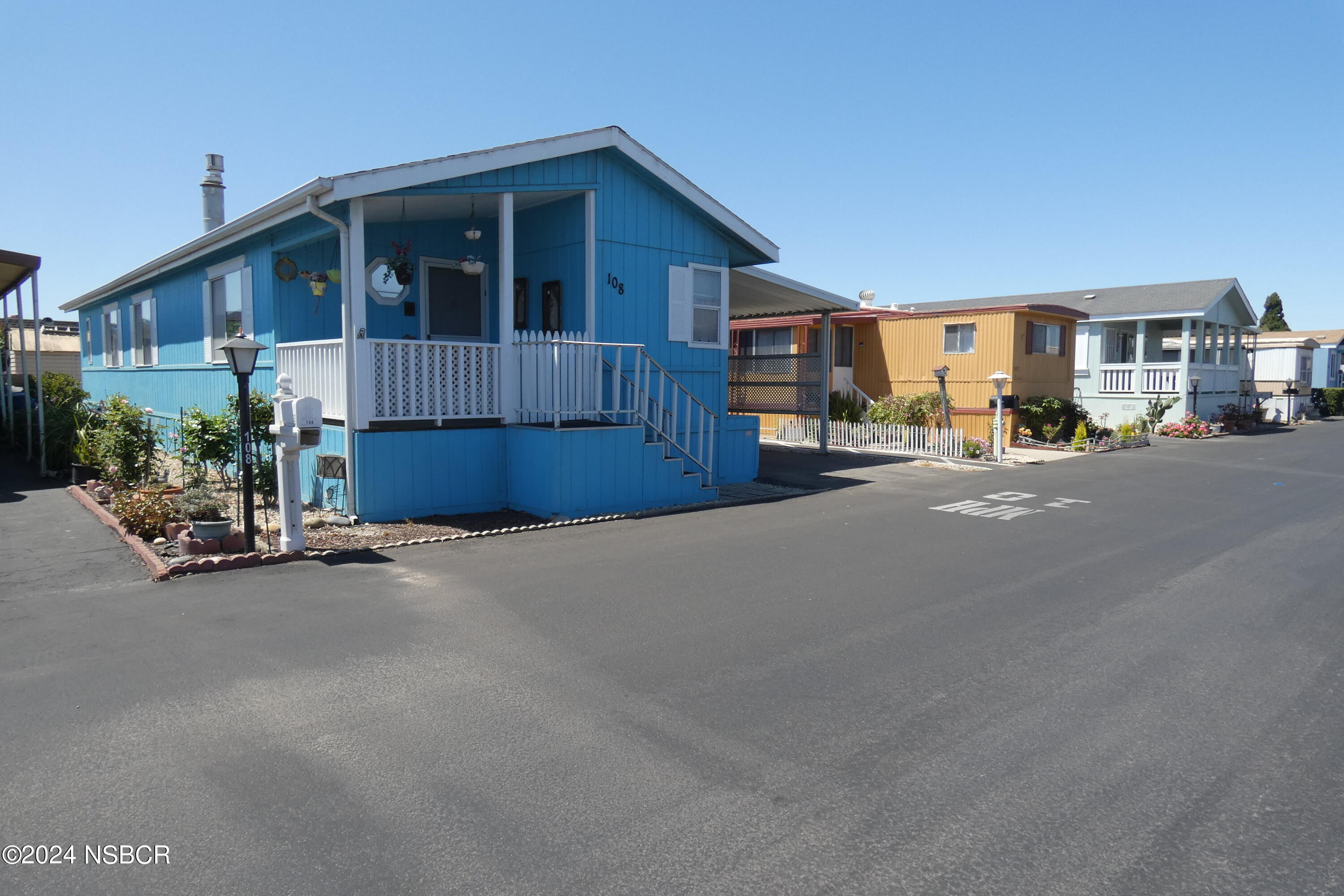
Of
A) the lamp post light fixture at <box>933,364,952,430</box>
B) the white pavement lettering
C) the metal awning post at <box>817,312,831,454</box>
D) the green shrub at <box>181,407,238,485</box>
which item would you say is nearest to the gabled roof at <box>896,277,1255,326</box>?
the lamp post light fixture at <box>933,364,952,430</box>

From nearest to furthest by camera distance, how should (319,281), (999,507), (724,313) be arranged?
1. (319,281)
2. (999,507)
3. (724,313)

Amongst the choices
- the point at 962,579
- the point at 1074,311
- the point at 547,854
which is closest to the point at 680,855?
the point at 547,854

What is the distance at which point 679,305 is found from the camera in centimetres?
1222

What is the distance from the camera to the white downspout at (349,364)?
882cm

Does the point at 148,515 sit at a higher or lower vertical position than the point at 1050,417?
lower

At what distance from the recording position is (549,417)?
984 centimetres

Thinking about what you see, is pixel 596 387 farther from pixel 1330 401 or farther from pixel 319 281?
pixel 1330 401

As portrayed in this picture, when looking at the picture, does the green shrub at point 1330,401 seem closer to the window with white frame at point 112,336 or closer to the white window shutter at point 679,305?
the white window shutter at point 679,305

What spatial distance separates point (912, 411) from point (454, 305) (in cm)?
1171

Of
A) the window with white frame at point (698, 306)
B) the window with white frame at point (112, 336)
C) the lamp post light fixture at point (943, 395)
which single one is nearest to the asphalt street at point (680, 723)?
the window with white frame at point (698, 306)

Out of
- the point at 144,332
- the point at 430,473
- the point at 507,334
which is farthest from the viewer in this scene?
the point at 144,332

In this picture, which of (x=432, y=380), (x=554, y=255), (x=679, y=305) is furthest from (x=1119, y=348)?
(x=432, y=380)

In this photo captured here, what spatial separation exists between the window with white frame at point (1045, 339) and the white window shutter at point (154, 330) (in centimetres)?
1915

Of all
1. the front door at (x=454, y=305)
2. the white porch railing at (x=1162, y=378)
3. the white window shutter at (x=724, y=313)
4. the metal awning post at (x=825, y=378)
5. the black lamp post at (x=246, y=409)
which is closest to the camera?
the black lamp post at (x=246, y=409)
